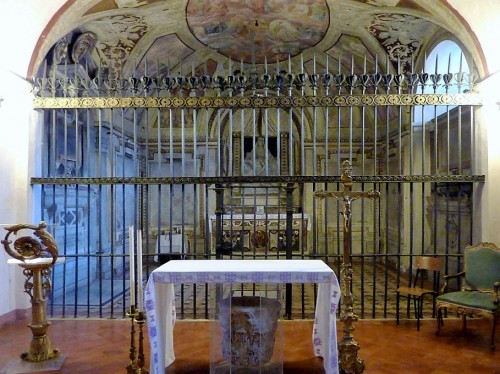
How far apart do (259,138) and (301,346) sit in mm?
8554

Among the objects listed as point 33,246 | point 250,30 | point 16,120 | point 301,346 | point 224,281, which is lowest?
point 301,346

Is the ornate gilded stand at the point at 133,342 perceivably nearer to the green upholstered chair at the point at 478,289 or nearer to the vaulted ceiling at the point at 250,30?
the green upholstered chair at the point at 478,289

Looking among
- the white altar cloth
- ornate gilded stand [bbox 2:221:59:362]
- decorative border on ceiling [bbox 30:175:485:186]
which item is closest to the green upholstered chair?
decorative border on ceiling [bbox 30:175:485:186]

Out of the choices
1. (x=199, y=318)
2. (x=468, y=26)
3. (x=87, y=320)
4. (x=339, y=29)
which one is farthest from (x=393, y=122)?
(x=87, y=320)

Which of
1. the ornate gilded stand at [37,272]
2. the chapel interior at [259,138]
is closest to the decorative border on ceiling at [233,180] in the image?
the chapel interior at [259,138]

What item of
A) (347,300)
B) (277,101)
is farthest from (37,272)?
(277,101)

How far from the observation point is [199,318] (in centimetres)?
639

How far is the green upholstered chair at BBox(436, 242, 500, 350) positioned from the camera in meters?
5.12

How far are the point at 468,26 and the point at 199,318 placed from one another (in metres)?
5.74

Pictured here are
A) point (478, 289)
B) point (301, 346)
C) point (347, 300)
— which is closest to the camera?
point (347, 300)

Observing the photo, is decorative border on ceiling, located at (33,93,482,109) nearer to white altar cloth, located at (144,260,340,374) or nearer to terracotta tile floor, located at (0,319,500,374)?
white altar cloth, located at (144,260,340,374)

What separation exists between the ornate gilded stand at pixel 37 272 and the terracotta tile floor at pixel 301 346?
0.28m

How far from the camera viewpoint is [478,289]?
18.5ft

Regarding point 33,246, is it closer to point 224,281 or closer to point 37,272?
point 37,272
